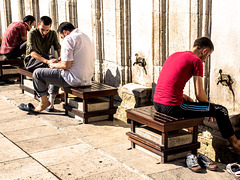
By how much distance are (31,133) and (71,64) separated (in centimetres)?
127

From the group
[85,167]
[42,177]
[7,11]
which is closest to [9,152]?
[42,177]

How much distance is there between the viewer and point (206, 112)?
490cm

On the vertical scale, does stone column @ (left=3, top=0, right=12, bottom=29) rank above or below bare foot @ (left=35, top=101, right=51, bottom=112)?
above

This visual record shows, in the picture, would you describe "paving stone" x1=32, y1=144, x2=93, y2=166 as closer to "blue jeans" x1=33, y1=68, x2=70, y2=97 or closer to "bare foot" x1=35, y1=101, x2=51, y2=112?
"blue jeans" x1=33, y1=68, x2=70, y2=97

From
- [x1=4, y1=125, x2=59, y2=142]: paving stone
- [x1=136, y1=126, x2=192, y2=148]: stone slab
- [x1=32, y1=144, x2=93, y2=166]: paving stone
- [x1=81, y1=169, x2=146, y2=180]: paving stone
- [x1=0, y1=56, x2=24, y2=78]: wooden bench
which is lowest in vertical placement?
[x1=81, y1=169, x2=146, y2=180]: paving stone

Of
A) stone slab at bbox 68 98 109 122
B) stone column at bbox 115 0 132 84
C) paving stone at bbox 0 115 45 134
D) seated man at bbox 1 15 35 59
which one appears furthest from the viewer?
seated man at bbox 1 15 35 59

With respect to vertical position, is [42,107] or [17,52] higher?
[17,52]

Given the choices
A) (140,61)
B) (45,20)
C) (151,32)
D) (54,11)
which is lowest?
(140,61)

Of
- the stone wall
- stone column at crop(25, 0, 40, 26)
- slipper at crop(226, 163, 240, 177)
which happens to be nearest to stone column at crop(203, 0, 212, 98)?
the stone wall

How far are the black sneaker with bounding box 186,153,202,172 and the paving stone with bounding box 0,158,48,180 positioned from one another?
162cm

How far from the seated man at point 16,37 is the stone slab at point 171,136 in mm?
5288

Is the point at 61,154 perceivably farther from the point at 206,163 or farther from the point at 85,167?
the point at 206,163

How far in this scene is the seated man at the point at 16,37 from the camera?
949 centimetres

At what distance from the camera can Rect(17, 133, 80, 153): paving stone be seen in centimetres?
548
